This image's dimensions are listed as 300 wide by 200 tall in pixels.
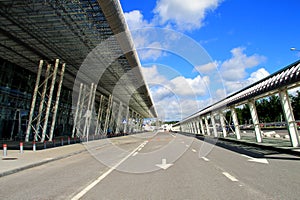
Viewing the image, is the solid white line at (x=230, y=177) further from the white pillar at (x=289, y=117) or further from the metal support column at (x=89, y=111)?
the metal support column at (x=89, y=111)

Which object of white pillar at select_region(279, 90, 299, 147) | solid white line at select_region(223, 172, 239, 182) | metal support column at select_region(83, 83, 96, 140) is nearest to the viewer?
solid white line at select_region(223, 172, 239, 182)

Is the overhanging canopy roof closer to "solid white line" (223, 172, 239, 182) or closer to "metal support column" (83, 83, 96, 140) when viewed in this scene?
"metal support column" (83, 83, 96, 140)

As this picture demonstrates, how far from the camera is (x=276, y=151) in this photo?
15656 millimetres

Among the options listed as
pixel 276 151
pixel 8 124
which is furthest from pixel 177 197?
pixel 8 124

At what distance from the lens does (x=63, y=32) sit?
2375cm

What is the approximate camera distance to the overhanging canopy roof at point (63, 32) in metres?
18.5

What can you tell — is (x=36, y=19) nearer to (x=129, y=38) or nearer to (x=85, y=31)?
(x=85, y=31)

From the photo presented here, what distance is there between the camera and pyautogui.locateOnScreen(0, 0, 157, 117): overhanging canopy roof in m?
18.5

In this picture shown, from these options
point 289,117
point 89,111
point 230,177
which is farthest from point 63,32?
point 230,177

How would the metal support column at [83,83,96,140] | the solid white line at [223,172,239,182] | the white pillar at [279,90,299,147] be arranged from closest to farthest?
the solid white line at [223,172,239,182], the white pillar at [279,90,299,147], the metal support column at [83,83,96,140]

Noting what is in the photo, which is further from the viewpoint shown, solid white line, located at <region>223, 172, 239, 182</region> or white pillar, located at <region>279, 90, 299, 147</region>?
white pillar, located at <region>279, 90, 299, 147</region>

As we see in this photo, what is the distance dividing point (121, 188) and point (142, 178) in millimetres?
1573

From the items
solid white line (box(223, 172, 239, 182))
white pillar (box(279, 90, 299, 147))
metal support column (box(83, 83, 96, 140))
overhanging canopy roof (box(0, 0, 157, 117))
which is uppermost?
overhanging canopy roof (box(0, 0, 157, 117))

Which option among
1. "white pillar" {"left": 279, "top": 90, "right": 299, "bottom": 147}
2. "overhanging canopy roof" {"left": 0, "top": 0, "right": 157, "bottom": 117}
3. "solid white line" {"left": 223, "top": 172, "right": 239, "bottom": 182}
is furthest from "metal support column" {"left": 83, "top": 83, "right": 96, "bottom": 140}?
"solid white line" {"left": 223, "top": 172, "right": 239, "bottom": 182}
